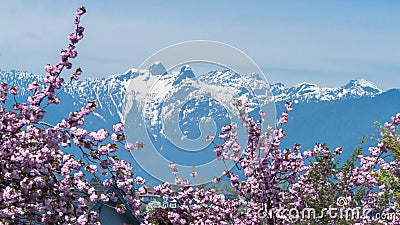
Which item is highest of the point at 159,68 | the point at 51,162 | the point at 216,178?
the point at 159,68

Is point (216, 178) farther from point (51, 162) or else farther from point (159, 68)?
point (51, 162)

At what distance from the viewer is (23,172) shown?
277 inches

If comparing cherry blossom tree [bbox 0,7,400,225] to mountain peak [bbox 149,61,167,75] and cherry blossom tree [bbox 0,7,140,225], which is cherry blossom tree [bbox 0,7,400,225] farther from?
mountain peak [bbox 149,61,167,75]

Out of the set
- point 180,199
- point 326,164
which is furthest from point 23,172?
point 326,164

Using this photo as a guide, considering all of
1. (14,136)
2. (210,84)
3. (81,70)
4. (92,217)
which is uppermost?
(210,84)

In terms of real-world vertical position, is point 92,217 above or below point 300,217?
below

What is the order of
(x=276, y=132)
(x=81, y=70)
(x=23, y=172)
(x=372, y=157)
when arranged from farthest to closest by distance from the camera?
(x=372, y=157), (x=276, y=132), (x=81, y=70), (x=23, y=172)

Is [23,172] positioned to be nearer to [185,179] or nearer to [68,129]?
[68,129]

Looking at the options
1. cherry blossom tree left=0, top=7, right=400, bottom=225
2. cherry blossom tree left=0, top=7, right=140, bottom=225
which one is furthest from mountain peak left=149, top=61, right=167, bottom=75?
cherry blossom tree left=0, top=7, right=140, bottom=225

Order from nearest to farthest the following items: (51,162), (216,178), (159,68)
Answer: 1. (51,162)
2. (159,68)
3. (216,178)

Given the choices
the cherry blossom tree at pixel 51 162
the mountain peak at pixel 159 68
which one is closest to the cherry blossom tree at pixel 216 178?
the cherry blossom tree at pixel 51 162

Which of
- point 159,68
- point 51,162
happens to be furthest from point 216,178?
point 51,162

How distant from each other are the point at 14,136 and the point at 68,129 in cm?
57

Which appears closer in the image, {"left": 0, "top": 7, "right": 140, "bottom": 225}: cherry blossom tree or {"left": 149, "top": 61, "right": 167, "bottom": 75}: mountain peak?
{"left": 0, "top": 7, "right": 140, "bottom": 225}: cherry blossom tree
